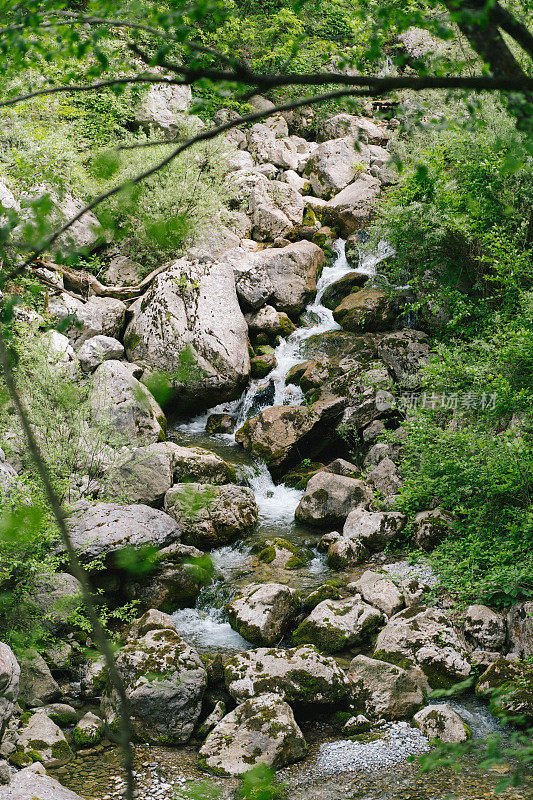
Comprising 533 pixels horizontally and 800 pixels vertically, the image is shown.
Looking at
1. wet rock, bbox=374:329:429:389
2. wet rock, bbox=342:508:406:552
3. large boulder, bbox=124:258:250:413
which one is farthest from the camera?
large boulder, bbox=124:258:250:413

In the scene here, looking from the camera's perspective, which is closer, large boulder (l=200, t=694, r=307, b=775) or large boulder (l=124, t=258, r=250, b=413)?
large boulder (l=200, t=694, r=307, b=775)

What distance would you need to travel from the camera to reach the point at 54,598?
23.3 feet

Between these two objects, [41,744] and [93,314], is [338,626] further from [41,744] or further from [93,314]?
[93,314]

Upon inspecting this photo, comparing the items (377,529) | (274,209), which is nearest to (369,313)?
(274,209)

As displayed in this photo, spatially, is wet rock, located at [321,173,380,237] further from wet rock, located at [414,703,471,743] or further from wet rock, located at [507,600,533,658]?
wet rock, located at [414,703,471,743]

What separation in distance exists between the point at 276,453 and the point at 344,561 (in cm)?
357

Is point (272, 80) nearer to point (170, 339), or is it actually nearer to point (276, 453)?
point (276, 453)

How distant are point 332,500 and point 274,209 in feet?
38.3

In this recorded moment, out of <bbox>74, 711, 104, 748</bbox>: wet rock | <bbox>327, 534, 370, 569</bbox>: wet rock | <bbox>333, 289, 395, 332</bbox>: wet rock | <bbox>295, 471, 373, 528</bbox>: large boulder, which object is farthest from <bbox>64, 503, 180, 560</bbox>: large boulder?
<bbox>333, 289, 395, 332</bbox>: wet rock

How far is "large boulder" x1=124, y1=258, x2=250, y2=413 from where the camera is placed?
13.8 metres

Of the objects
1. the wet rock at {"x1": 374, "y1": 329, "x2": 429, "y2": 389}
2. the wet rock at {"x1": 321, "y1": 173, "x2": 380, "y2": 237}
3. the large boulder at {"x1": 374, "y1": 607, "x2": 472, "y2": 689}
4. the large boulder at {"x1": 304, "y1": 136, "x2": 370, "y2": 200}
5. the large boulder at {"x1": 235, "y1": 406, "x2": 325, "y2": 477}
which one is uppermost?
the large boulder at {"x1": 304, "y1": 136, "x2": 370, "y2": 200}

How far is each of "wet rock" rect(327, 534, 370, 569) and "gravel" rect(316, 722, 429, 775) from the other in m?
3.44

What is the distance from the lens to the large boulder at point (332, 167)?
827 inches

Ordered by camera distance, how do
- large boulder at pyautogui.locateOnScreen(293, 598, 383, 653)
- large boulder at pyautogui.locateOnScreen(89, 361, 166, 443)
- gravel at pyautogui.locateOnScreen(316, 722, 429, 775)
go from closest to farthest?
1. gravel at pyautogui.locateOnScreen(316, 722, 429, 775)
2. large boulder at pyautogui.locateOnScreen(293, 598, 383, 653)
3. large boulder at pyautogui.locateOnScreen(89, 361, 166, 443)
